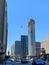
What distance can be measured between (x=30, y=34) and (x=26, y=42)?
10.4 m

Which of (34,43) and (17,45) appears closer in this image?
(17,45)

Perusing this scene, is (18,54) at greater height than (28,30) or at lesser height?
lesser

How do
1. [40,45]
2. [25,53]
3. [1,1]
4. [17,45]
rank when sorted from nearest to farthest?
[1,1]
[17,45]
[25,53]
[40,45]

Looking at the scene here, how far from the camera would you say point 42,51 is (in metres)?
150

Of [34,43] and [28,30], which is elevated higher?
[28,30]

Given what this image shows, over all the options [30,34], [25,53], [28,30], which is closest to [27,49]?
[25,53]

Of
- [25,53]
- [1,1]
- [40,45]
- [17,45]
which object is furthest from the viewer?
[40,45]

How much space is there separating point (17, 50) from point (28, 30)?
3788 centimetres

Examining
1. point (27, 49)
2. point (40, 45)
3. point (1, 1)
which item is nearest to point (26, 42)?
point (27, 49)

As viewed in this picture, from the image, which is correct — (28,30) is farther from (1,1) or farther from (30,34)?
(1,1)

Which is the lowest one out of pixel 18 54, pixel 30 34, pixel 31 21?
pixel 18 54

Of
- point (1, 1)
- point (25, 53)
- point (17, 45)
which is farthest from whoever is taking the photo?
point (25, 53)

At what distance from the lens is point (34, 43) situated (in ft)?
526

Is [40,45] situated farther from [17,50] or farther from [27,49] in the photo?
[17,50]
